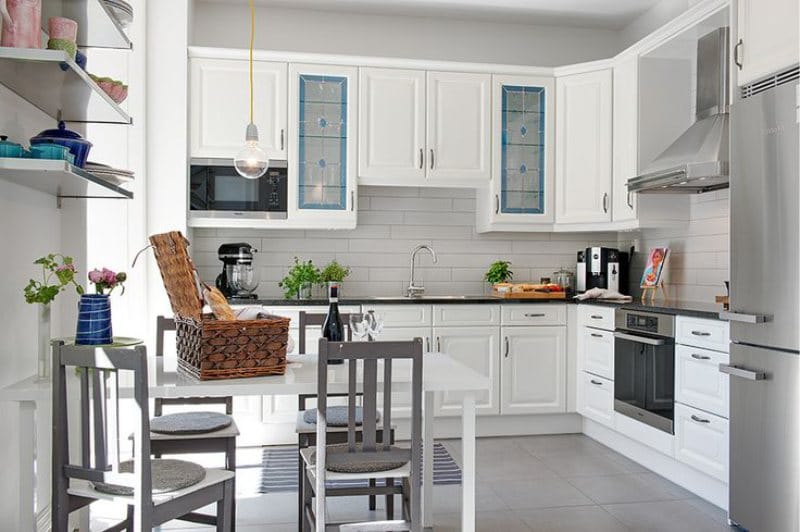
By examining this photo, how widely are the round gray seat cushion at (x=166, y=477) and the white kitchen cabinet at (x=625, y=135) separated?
3.33m

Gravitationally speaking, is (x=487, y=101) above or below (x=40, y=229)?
above

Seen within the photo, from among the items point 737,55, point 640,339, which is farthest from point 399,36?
point 640,339

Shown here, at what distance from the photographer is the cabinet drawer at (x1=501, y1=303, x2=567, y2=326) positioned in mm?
4715

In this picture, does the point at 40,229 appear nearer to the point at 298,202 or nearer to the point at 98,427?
the point at 98,427

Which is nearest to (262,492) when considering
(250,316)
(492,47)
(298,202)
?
(250,316)

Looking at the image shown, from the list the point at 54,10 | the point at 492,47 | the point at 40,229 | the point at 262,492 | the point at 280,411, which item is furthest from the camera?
the point at 492,47

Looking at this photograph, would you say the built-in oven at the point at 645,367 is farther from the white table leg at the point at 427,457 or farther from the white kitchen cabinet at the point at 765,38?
the white table leg at the point at 427,457

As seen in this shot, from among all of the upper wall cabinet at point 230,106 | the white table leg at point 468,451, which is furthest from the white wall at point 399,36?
the white table leg at point 468,451

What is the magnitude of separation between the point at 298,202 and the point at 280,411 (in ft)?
4.51

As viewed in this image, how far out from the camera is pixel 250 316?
2424 millimetres

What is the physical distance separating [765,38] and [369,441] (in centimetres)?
245

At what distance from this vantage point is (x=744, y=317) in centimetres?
295

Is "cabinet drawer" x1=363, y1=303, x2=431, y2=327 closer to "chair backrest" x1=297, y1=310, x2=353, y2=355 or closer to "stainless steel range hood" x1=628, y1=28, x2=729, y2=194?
"chair backrest" x1=297, y1=310, x2=353, y2=355

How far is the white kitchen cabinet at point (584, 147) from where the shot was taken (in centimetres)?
482
